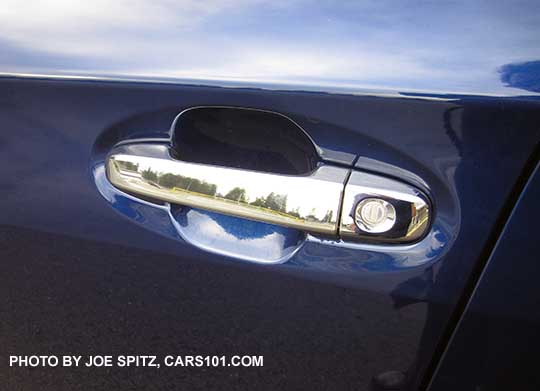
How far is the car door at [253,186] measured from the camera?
2.71ft

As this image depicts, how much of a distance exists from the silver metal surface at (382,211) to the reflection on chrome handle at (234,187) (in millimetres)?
19

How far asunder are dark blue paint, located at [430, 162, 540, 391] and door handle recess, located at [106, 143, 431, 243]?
127 millimetres

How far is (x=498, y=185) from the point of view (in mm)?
806

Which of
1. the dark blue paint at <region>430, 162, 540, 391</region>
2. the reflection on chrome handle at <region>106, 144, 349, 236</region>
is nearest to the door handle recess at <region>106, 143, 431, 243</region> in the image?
the reflection on chrome handle at <region>106, 144, 349, 236</region>

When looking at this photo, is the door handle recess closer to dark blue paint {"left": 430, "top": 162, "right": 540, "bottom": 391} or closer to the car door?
the car door

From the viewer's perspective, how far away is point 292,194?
0.88 m

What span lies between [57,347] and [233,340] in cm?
38

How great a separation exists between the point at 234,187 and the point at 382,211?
0.80 feet

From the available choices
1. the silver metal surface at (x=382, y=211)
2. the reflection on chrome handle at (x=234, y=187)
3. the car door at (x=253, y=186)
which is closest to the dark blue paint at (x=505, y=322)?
the car door at (x=253, y=186)

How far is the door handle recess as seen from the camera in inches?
33.6

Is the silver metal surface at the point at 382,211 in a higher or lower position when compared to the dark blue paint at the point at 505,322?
higher

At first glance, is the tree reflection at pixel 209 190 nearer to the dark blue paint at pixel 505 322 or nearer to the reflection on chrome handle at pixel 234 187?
the reflection on chrome handle at pixel 234 187

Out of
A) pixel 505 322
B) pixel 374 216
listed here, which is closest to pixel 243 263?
pixel 374 216

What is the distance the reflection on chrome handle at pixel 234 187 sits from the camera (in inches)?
34.2
